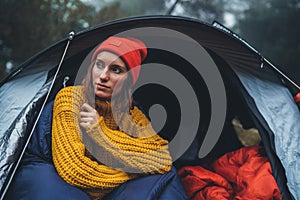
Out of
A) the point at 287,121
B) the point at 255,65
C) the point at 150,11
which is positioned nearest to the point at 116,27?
the point at 255,65

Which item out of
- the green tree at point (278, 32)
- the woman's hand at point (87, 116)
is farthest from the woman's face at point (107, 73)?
the green tree at point (278, 32)

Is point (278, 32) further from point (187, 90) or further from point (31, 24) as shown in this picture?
point (187, 90)

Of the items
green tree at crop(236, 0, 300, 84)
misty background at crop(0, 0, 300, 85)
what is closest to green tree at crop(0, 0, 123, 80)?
misty background at crop(0, 0, 300, 85)

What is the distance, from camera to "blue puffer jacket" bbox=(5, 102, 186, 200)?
136 cm

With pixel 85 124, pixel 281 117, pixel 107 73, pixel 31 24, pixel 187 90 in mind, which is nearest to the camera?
pixel 85 124

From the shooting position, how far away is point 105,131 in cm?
156

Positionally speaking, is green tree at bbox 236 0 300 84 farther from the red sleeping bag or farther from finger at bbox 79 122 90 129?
finger at bbox 79 122 90 129

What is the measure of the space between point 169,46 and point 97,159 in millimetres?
998

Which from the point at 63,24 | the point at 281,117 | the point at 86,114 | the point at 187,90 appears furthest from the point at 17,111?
the point at 63,24

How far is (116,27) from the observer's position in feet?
6.20

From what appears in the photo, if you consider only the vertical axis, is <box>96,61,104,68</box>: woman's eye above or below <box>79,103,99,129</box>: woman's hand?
above

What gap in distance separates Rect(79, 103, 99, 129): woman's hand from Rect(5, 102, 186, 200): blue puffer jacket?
0.15m

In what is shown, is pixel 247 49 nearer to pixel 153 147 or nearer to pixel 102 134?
pixel 153 147

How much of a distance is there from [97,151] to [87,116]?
0.54ft
